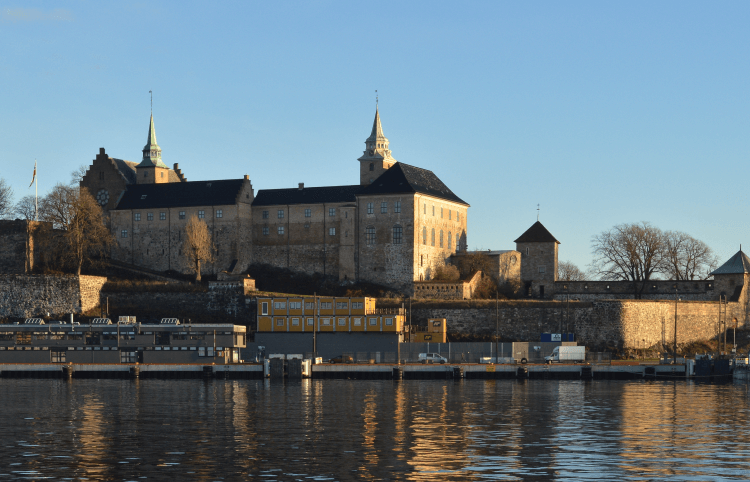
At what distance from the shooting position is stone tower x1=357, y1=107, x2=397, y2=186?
118438mm

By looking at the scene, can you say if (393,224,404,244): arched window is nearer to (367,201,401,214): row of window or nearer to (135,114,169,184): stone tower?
(367,201,401,214): row of window

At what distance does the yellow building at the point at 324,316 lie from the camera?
92500 millimetres

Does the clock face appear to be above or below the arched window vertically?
above

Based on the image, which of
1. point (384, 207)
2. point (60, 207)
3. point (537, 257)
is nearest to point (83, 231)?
point (60, 207)

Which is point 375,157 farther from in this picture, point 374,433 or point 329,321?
point 374,433

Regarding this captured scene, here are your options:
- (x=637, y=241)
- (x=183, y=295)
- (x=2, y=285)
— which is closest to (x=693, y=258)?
(x=637, y=241)

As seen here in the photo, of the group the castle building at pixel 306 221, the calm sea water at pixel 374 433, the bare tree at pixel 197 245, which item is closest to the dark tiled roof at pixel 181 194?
the castle building at pixel 306 221

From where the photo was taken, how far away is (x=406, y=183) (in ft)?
356

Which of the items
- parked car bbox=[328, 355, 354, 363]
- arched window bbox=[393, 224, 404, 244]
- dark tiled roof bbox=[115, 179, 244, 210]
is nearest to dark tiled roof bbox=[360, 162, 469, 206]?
arched window bbox=[393, 224, 404, 244]

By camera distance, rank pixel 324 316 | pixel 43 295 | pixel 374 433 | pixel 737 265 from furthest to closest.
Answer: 1. pixel 737 265
2. pixel 43 295
3. pixel 324 316
4. pixel 374 433

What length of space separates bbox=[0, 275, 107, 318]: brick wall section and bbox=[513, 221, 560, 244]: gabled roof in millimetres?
44084

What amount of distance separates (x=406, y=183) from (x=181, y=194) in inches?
1012

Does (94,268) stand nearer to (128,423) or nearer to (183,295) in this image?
(183,295)

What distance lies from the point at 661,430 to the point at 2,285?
74.7 metres
